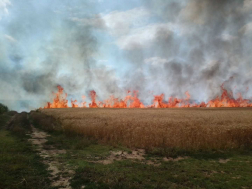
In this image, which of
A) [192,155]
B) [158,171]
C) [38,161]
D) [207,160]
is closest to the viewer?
[158,171]

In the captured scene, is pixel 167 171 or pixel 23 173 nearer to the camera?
pixel 23 173

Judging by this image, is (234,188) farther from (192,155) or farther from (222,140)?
(222,140)

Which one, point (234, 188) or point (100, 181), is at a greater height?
point (100, 181)

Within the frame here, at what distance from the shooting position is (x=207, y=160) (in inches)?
460

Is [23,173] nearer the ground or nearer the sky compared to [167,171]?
nearer the sky

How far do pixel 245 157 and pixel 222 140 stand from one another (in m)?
2.69

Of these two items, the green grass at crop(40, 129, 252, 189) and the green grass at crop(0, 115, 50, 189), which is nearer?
the green grass at crop(0, 115, 50, 189)

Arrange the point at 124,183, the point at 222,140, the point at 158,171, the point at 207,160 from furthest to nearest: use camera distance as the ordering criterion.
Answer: the point at 222,140 → the point at 207,160 → the point at 158,171 → the point at 124,183

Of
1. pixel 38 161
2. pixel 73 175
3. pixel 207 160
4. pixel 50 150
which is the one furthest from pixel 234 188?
pixel 50 150

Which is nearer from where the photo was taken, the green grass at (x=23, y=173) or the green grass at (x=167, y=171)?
the green grass at (x=23, y=173)

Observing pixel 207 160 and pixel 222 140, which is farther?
pixel 222 140

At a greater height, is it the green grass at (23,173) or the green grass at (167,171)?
the green grass at (23,173)

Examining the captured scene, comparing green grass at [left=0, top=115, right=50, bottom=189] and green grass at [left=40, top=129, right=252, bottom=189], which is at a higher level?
green grass at [left=0, top=115, right=50, bottom=189]

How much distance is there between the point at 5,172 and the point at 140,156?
787 cm
